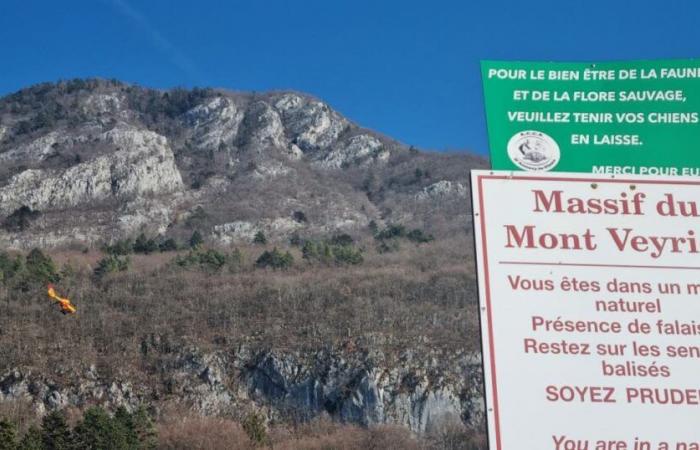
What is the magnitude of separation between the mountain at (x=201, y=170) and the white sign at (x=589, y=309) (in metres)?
73.4

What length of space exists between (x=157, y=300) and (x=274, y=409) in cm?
1544

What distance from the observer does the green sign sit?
11.7 ft

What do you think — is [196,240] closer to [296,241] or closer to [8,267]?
[296,241]

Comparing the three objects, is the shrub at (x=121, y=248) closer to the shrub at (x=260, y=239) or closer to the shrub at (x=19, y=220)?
the shrub at (x=19, y=220)

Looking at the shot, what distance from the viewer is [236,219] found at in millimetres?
80688

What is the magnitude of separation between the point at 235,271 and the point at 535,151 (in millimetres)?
61602

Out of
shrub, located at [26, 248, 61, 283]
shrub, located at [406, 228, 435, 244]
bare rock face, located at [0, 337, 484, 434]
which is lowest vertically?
bare rock face, located at [0, 337, 484, 434]

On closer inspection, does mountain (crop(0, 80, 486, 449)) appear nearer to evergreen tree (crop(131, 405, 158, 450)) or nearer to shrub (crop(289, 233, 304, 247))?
shrub (crop(289, 233, 304, 247))

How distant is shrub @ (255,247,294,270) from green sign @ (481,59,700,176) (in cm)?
6111

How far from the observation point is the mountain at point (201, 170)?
79.3m

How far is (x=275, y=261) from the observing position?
64.6 meters

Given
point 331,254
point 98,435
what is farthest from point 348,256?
point 98,435

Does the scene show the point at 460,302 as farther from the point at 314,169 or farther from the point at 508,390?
the point at 508,390

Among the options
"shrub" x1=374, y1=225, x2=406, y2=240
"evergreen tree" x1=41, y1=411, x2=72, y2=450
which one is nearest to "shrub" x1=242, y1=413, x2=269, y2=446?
"evergreen tree" x1=41, y1=411, x2=72, y2=450
